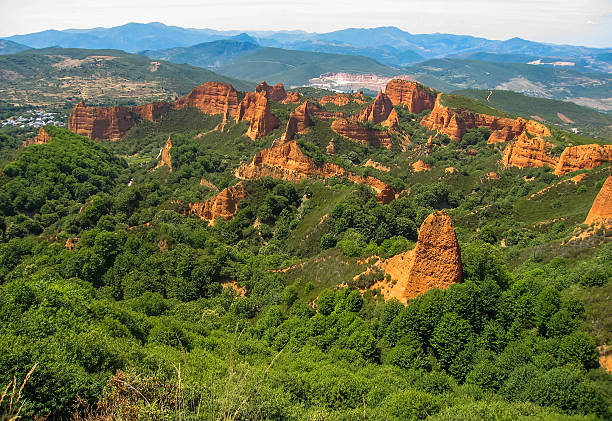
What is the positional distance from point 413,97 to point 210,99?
59983 millimetres

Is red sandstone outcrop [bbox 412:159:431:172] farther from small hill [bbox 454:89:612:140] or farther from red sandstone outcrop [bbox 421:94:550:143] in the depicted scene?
small hill [bbox 454:89:612:140]

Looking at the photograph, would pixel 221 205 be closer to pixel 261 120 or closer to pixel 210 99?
pixel 261 120

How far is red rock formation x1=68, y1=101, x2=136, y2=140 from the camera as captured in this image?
354 feet

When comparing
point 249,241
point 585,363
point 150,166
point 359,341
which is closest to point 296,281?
point 359,341

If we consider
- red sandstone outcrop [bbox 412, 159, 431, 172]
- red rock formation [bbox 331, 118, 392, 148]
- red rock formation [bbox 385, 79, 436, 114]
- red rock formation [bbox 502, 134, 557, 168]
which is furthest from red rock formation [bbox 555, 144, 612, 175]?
red rock formation [bbox 385, 79, 436, 114]

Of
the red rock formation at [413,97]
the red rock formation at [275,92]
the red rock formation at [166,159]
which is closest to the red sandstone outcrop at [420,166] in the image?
the red rock formation at [166,159]

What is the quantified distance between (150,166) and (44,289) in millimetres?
66078

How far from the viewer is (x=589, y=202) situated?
48.6 meters

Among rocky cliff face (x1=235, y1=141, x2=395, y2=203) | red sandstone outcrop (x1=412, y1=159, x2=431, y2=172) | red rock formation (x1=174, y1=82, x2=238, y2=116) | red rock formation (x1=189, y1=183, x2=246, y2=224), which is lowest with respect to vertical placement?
red rock formation (x1=189, y1=183, x2=246, y2=224)

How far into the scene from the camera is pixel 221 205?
2144 inches

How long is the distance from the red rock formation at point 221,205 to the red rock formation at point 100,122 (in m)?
69.4

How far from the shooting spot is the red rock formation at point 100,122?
354 feet

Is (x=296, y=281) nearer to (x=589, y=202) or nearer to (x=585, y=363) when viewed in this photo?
(x=585, y=363)

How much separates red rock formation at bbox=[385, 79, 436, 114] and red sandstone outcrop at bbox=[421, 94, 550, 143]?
17420 millimetres
